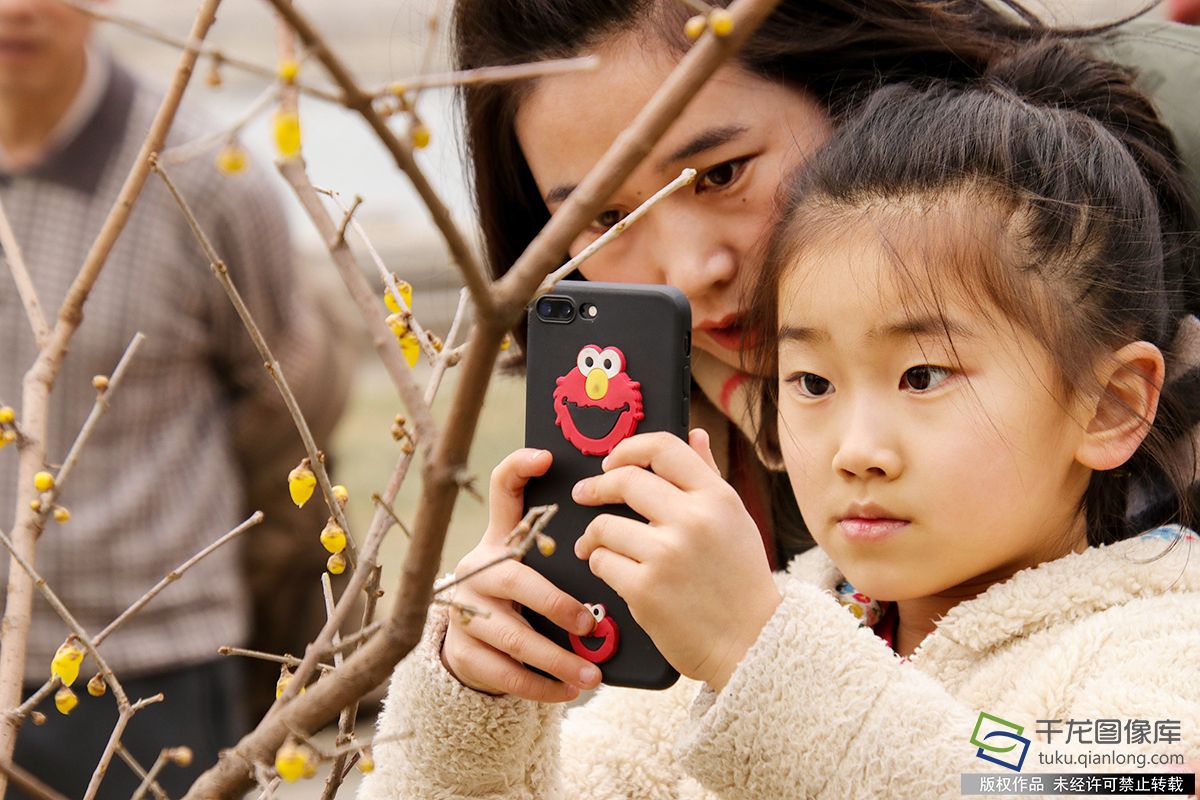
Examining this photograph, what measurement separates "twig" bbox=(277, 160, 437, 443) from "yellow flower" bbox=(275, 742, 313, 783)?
0.16m

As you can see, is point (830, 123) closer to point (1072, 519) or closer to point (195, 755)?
point (1072, 519)

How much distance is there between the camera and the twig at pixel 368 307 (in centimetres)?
69

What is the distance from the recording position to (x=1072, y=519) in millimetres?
1151

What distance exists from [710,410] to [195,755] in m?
1.15

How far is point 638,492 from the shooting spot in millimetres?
967

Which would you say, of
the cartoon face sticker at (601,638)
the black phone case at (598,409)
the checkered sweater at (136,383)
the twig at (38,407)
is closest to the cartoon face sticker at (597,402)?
the black phone case at (598,409)

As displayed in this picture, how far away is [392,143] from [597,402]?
464 millimetres

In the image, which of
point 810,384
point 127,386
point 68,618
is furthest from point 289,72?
point 127,386

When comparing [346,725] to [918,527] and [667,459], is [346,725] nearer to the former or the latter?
[667,459]

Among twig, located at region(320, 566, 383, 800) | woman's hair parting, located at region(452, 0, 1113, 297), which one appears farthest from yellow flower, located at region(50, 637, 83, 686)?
woman's hair parting, located at region(452, 0, 1113, 297)

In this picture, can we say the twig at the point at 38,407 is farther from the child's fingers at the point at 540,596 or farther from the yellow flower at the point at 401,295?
the child's fingers at the point at 540,596

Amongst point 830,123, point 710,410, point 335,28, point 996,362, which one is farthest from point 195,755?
point 335,28

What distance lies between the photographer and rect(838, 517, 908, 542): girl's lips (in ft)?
3.47

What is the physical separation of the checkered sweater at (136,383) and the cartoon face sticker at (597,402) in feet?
4.66
